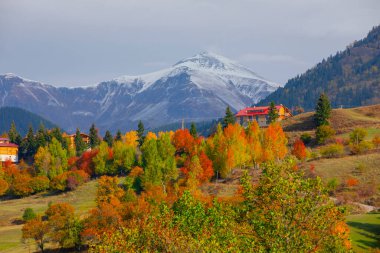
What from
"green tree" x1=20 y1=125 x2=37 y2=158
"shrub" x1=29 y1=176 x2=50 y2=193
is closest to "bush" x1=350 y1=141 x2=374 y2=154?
"shrub" x1=29 y1=176 x2=50 y2=193

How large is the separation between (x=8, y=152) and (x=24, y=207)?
69.8m

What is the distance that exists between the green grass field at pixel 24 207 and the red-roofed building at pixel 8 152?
5144 cm

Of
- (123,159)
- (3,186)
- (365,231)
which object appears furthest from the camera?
(123,159)

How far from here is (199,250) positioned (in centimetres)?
2456

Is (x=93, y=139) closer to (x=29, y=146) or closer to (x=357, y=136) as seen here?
(x=29, y=146)

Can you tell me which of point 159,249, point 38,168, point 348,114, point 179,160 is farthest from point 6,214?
point 348,114

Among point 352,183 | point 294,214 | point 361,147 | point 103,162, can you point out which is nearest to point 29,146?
point 103,162

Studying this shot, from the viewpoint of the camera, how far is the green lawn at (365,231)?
177ft

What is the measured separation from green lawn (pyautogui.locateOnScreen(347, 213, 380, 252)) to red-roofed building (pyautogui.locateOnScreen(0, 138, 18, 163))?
142m

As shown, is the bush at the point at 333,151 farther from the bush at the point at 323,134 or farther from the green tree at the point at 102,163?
the green tree at the point at 102,163

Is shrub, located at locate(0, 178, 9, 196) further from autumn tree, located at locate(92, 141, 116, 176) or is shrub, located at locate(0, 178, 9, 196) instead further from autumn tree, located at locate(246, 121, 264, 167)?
autumn tree, located at locate(246, 121, 264, 167)

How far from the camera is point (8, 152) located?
176 m

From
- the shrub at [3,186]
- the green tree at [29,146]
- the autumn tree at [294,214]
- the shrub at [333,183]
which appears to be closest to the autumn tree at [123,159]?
the shrub at [3,186]

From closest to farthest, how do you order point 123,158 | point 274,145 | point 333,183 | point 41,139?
1. point 333,183
2. point 274,145
3. point 123,158
4. point 41,139
